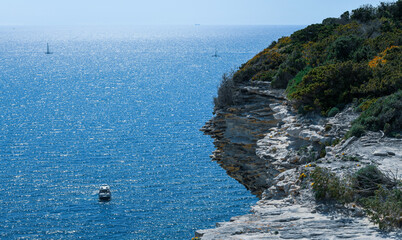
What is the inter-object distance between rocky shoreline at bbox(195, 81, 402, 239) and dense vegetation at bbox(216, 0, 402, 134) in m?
1.46

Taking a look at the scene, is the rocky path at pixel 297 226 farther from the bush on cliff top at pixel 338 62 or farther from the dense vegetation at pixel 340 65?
the bush on cliff top at pixel 338 62

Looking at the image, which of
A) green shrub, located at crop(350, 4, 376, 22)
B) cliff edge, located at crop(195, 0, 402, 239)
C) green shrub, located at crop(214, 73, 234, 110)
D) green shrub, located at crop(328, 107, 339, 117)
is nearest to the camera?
cliff edge, located at crop(195, 0, 402, 239)

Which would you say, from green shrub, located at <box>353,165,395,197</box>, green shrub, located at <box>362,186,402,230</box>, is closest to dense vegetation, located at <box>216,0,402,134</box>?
green shrub, located at <box>353,165,395,197</box>

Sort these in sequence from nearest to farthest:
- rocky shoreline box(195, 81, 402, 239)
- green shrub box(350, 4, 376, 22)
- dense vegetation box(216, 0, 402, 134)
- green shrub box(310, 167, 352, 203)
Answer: rocky shoreline box(195, 81, 402, 239) → green shrub box(310, 167, 352, 203) → dense vegetation box(216, 0, 402, 134) → green shrub box(350, 4, 376, 22)

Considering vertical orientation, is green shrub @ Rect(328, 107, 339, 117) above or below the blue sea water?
above

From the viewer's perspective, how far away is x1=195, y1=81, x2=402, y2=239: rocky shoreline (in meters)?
17.4

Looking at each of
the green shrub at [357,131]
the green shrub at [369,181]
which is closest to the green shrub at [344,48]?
the green shrub at [357,131]

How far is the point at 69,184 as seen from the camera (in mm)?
48500

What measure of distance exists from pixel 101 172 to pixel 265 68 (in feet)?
71.7

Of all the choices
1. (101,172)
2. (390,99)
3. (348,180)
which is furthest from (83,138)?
(348,180)

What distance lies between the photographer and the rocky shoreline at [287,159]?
17.4m

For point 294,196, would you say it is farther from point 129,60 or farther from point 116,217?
point 129,60

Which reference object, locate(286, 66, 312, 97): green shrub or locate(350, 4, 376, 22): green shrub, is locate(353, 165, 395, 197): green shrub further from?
locate(350, 4, 376, 22): green shrub

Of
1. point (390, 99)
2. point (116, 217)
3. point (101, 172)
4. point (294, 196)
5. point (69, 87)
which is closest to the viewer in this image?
point (294, 196)
